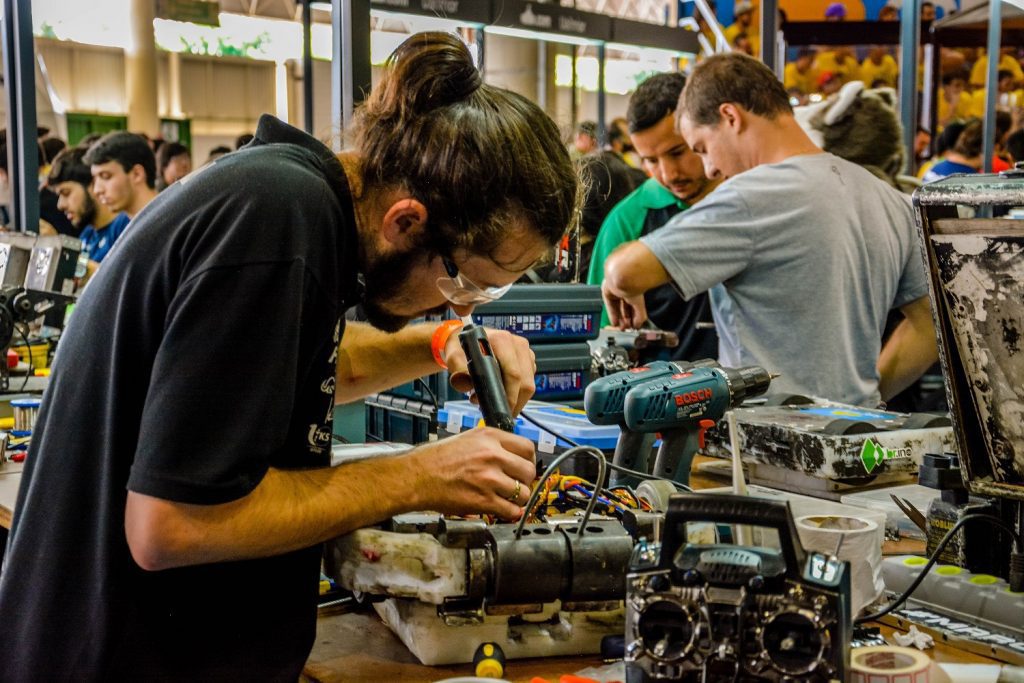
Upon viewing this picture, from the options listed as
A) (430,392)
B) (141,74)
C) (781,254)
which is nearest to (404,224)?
(430,392)

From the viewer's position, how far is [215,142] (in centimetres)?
1499

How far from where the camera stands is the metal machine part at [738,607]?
3.01 feet

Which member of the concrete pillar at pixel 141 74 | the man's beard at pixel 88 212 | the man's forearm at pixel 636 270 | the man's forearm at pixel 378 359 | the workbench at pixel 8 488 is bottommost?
the workbench at pixel 8 488

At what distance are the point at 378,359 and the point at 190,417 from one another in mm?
687

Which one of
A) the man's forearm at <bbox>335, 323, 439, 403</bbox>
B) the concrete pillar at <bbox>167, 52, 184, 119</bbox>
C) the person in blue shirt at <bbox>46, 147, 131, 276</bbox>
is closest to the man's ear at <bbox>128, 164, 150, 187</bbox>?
the person in blue shirt at <bbox>46, 147, 131, 276</bbox>

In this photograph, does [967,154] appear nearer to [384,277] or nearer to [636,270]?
[636,270]

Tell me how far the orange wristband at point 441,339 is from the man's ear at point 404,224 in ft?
1.31

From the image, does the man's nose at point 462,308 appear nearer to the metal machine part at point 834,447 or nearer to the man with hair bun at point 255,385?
the man with hair bun at point 255,385

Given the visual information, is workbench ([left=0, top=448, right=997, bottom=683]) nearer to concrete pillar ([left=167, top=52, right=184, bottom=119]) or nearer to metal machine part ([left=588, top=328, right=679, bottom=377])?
metal machine part ([left=588, top=328, right=679, bottom=377])

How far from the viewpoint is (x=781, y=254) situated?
2.55 metres

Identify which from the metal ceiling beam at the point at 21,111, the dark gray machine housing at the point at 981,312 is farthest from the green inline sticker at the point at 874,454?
the metal ceiling beam at the point at 21,111

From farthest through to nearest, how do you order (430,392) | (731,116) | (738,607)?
(731,116) → (430,392) → (738,607)

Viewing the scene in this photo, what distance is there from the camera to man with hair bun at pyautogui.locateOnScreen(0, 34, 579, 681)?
1.05m

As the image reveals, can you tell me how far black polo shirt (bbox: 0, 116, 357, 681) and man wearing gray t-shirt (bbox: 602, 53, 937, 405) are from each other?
1.39 metres
